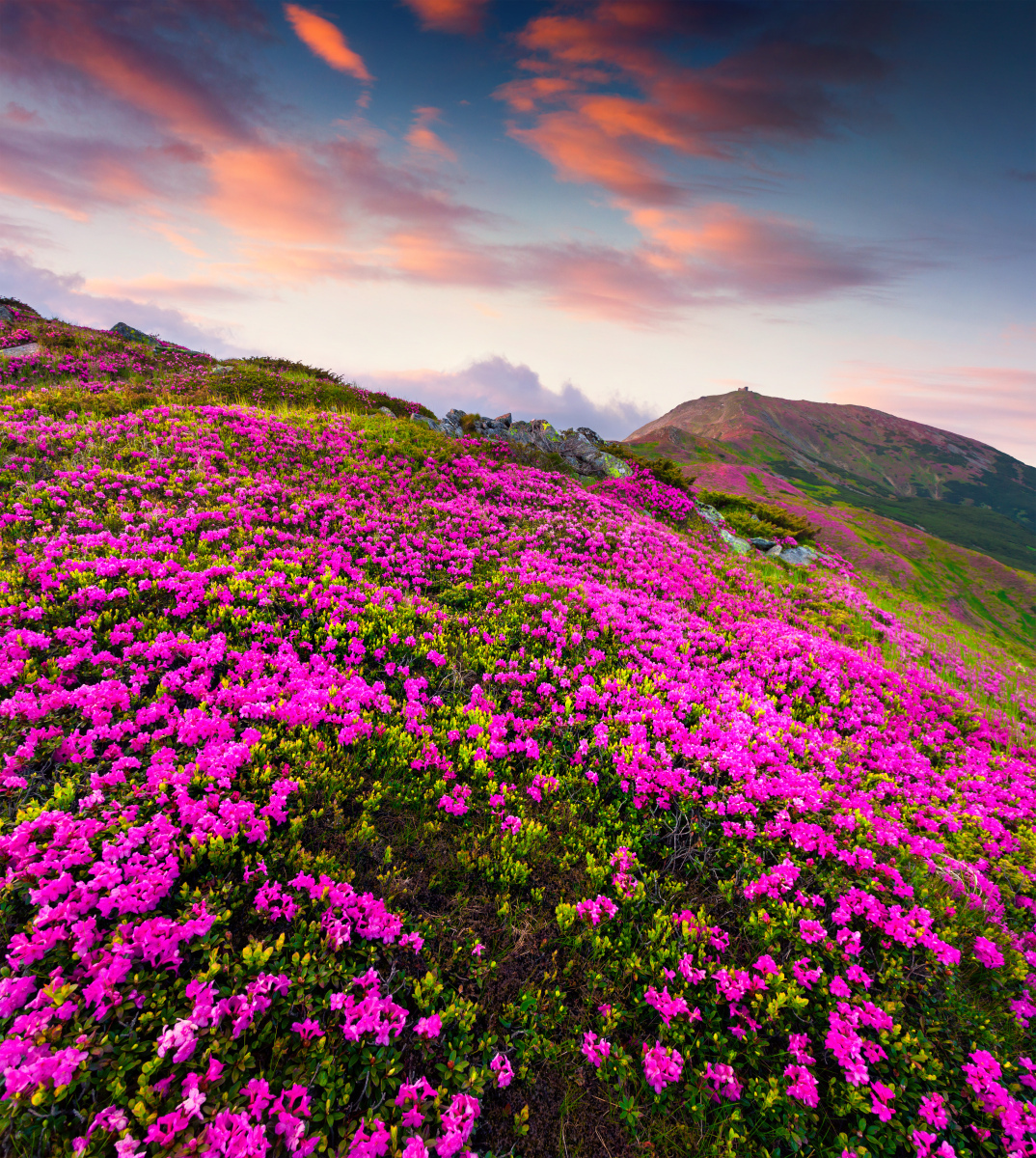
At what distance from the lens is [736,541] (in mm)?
24141

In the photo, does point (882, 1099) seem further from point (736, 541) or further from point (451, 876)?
point (736, 541)

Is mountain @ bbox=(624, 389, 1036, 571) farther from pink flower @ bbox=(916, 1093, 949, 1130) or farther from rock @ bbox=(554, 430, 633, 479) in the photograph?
pink flower @ bbox=(916, 1093, 949, 1130)

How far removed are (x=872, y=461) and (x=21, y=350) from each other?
21798cm

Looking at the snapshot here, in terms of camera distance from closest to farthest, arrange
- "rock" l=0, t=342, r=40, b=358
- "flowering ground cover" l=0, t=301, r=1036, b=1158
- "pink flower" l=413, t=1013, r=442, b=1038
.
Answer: "flowering ground cover" l=0, t=301, r=1036, b=1158
"pink flower" l=413, t=1013, r=442, b=1038
"rock" l=0, t=342, r=40, b=358

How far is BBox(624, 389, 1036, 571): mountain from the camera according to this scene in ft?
348

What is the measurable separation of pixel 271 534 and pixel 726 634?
12.7 meters

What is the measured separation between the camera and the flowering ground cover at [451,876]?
3.57 m

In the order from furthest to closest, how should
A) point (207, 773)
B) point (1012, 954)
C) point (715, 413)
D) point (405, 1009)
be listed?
point (715, 413) < point (1012, 954) < point (207, 773) < point (405, 1009)

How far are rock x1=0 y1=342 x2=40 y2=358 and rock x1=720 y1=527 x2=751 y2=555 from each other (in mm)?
38706

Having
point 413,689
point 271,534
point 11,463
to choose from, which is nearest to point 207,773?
point 413,689

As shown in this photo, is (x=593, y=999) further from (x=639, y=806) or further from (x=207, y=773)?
(x=207, y=773)

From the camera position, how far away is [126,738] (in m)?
5.87

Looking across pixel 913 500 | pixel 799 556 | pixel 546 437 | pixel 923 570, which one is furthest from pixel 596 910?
pixel 913 500

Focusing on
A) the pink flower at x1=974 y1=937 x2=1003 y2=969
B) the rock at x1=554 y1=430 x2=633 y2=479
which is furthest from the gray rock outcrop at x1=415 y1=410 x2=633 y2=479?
the pink flower at x1=974 y1=937 x2=1003 y2=969
